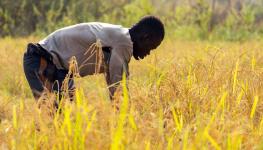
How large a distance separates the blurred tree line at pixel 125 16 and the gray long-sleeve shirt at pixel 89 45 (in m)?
8.37

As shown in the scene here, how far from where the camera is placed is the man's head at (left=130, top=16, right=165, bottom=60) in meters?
3.12

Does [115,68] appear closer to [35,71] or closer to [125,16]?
[35,71]

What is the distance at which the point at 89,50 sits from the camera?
3188 millimetres

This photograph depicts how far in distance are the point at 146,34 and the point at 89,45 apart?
35 centimetres

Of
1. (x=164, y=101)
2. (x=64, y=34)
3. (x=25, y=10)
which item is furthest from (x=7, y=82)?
(x=25, y=10)

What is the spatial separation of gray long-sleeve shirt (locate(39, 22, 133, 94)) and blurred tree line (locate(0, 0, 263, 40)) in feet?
27.5

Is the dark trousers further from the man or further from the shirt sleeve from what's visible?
the shirt sleeve

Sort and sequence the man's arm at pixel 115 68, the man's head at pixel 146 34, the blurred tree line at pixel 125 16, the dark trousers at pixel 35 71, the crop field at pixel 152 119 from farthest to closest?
the blurred tree line at pixel 125 16 < the dark trousers at pixel 35 71 < the man's head at pixel 146 34 < the man's arm at pixel 115 68 < the crop field at pixel 152 119

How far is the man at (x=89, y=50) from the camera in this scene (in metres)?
3.05

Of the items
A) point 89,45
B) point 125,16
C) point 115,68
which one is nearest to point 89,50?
point 89,45

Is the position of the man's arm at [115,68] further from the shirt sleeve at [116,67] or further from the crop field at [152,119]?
the crop field at [152,119]

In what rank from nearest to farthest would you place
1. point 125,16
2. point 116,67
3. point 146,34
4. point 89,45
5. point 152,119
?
point 152,119 → point 116,67 → point 146,34 → point 89,45 → point 125,16

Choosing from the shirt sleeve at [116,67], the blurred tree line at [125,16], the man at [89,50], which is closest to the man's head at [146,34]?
the man at [89,50]

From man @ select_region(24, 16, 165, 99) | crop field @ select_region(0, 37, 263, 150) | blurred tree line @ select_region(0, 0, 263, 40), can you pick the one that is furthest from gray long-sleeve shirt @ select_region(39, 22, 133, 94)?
blurred tree line @ select_region(0, 0, 263, 40)
